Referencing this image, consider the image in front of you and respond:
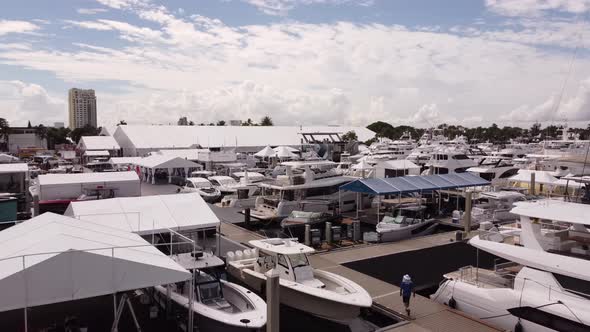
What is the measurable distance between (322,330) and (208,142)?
2338 inches

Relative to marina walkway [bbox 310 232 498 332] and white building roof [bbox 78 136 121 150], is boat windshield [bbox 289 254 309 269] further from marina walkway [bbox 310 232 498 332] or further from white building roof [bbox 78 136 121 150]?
white building roof [bbox 78 136 121 150]

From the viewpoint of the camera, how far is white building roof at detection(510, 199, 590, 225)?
42.4 feet

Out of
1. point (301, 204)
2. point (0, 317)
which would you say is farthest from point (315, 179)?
point (0, 317)

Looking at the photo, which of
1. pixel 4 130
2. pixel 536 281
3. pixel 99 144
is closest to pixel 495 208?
pixel 536 281

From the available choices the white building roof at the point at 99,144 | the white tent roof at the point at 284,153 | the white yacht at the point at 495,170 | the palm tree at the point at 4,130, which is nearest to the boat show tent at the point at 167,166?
the white tent roof at the point at 284,153

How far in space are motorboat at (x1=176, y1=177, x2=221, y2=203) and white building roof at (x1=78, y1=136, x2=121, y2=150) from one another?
1384 inches

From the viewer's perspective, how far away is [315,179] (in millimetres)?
29016

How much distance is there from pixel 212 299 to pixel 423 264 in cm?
909

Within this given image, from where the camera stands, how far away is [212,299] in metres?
12.0

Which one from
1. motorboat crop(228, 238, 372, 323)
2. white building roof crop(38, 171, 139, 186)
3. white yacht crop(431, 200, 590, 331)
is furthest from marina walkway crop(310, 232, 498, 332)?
white building roof crop(38, 171, 139, 186)

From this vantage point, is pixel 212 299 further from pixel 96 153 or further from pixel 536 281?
pixel 96 153

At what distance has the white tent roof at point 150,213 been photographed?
14.6m


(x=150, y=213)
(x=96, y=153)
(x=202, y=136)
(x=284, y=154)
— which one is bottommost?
(x=150, y=213)

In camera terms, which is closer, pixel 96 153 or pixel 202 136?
pixel 96 153
